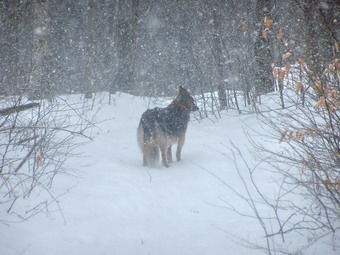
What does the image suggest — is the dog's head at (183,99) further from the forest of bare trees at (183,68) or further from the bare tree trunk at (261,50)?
the bare tree trunk at (261,50)

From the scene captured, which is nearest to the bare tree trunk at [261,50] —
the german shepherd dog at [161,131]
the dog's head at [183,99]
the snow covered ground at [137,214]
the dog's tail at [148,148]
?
the dog's head at [183,99]

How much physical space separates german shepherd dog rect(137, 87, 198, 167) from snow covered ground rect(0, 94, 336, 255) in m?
0.34

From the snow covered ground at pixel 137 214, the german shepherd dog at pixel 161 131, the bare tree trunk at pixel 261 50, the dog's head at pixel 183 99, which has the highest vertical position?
the bare tree trunk at pixel 261 50

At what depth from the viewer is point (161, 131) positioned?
21.7ft

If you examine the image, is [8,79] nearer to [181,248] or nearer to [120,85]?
[181,248]

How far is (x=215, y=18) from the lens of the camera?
958 cm

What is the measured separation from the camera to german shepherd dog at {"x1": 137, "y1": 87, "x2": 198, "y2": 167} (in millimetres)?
6445

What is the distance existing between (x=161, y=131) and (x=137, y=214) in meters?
3.02

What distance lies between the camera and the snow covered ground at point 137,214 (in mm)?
2867

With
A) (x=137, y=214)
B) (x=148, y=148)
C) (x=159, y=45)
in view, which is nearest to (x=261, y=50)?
→ (x=148, y=148)

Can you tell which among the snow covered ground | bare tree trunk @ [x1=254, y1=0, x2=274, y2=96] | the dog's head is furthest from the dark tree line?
the dog's head

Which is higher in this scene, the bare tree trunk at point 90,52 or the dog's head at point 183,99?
the bare tree trunk at point 90,52

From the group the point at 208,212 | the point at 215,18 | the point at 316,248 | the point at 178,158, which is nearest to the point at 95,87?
the point at 215,18

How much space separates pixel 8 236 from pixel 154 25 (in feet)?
51.9
